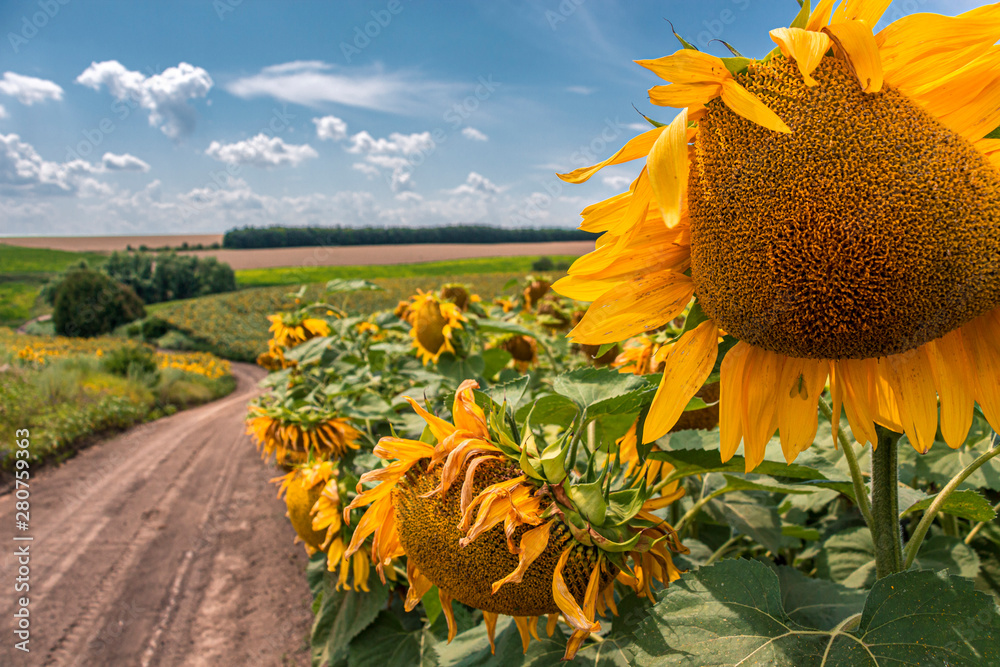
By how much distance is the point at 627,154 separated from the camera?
31.0 inches

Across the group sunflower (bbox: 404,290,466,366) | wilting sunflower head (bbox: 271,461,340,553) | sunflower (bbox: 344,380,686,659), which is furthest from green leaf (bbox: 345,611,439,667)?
sunflower (bbox: 404,290,466,366)

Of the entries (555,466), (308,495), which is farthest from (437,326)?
(555,466)

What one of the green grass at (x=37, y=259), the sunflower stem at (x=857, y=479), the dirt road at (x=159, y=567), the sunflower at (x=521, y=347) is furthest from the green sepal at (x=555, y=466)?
the green grass at (x=37, y=259)

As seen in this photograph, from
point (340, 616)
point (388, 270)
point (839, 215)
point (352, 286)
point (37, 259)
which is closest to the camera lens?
point (839, 215)

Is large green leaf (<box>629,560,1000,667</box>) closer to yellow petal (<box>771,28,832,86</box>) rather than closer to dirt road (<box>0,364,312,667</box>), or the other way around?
yellow petal (<box>771,28,832,86</box>)

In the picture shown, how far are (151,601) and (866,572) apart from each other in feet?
20.4

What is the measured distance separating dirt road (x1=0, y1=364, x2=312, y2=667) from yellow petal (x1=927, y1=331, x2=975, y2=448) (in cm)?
469

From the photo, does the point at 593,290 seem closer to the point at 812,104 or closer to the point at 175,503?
the point at 812,104

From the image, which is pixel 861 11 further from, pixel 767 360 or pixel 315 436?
pixel 315 436

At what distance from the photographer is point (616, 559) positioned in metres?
1.03

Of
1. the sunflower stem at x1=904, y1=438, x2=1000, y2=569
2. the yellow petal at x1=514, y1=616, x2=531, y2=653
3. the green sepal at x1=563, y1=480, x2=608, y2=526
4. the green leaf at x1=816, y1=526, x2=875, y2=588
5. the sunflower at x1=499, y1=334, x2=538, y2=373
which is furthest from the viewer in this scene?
the sunflower at x1=499, y1=334, x2=538, y2=373

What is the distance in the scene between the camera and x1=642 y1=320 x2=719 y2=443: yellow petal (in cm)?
84

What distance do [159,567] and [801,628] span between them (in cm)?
707

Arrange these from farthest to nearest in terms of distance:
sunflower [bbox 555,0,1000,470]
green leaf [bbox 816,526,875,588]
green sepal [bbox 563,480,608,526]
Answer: green leaf [bbox 816,526,875,588]
green sepal [bbox 563,480,608,526]
sunflower [bbox 555,0,1000,470]
